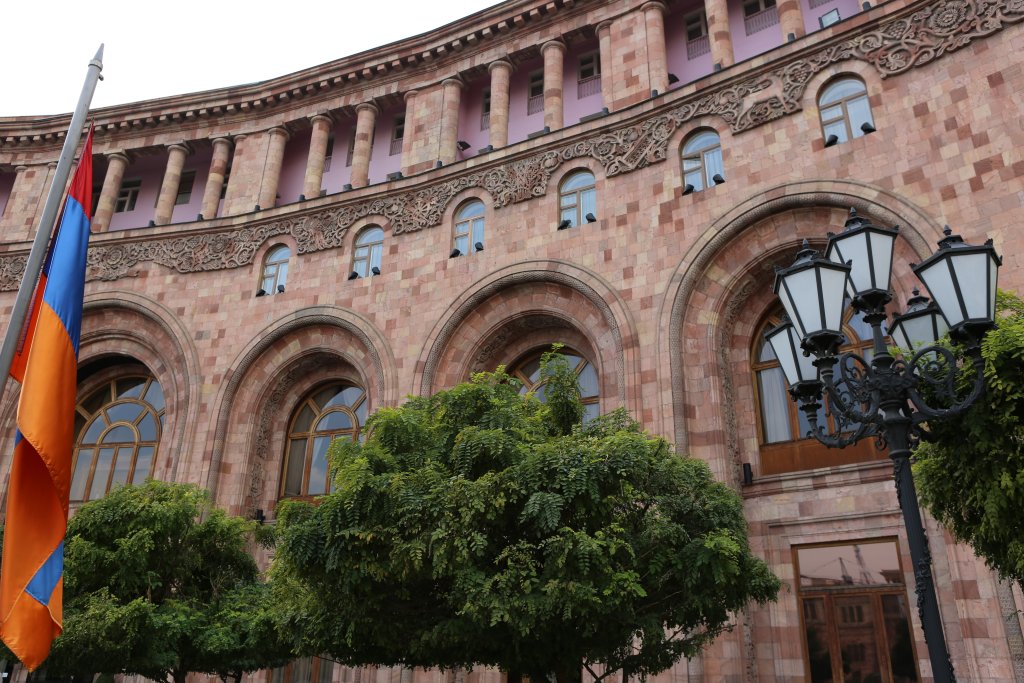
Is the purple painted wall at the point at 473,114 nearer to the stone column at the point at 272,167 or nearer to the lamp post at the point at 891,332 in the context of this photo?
the stone column at the point at 272,167

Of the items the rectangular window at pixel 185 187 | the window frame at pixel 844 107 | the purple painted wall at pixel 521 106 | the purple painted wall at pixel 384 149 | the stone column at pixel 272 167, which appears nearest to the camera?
the window frame at pixel 844 107

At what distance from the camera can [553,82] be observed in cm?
2095

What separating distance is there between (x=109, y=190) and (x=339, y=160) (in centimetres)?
808

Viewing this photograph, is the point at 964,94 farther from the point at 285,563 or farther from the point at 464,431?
the point at 285,563

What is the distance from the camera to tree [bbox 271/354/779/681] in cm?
907

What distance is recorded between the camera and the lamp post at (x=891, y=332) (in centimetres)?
628

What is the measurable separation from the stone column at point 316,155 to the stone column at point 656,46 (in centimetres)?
1030

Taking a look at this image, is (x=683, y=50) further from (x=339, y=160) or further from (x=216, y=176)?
(x=216, y=176)

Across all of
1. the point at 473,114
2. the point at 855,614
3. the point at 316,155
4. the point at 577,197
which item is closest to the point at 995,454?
the point at 855,614

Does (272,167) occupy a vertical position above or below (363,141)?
below

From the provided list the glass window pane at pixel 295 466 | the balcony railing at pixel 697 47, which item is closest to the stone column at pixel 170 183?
the glass window pane at pixel 295 466

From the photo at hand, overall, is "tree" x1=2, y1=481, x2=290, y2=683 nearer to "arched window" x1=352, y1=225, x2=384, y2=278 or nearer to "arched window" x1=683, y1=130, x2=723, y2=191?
"arched window" x1=352, y1=225, x2=384, y2=278

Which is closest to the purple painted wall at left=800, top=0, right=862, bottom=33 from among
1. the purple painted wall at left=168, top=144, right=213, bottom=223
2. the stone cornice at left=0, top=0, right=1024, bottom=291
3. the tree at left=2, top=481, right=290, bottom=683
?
the stone cornice at left=0, top=0, right=1024, bottom=291

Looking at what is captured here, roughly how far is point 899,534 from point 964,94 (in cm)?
822
